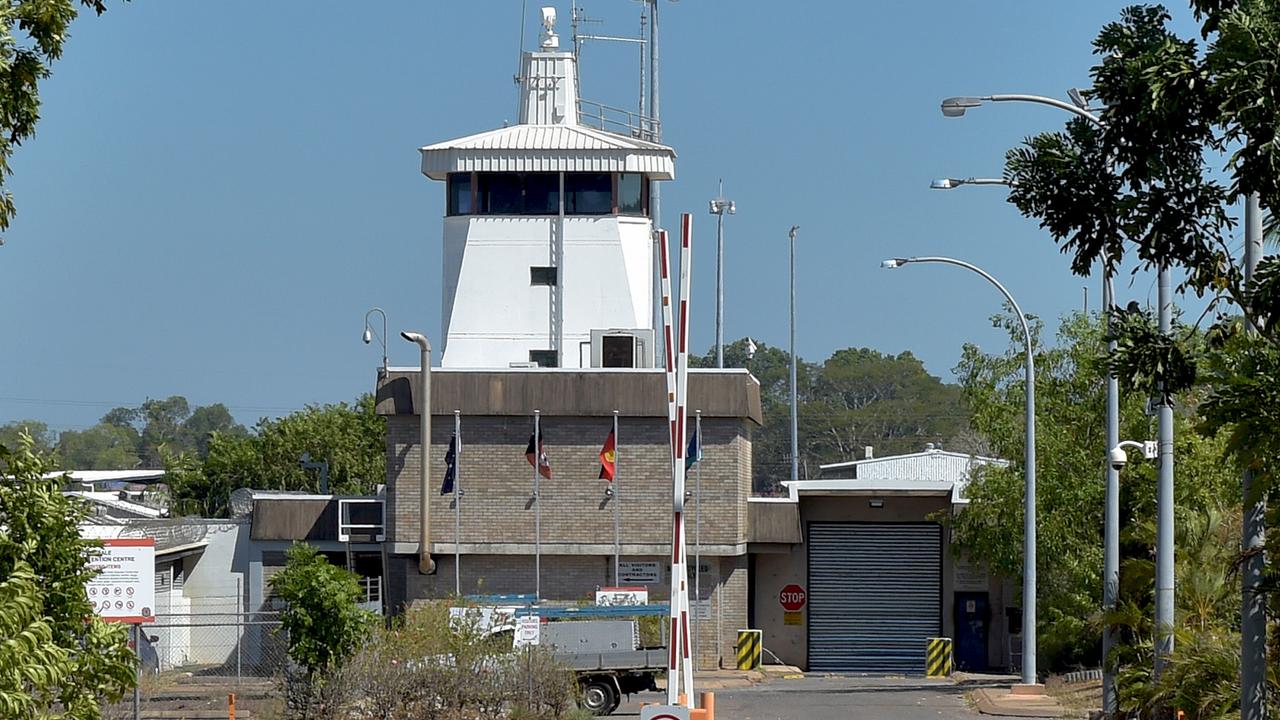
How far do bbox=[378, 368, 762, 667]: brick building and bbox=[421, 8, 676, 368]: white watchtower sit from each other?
15.5 ft

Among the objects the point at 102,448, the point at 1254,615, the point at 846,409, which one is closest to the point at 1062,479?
the point at 1254,615

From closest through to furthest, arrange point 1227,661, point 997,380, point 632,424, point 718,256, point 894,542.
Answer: point 1227,661 < point 997,380 < point 632,424 < point 894,542 < point 718,256

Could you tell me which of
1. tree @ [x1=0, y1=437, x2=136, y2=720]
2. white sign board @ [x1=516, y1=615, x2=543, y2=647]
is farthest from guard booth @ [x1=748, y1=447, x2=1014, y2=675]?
tree @ [x1=0, y1=437, x2=136, y2=720]

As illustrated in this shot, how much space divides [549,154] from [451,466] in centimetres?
1007

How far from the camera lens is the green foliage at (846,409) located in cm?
14588

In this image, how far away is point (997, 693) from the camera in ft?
121

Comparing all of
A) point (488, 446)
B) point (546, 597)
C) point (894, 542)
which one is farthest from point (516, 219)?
point (894, 542)

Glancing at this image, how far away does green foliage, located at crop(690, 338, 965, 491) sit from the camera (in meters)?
146

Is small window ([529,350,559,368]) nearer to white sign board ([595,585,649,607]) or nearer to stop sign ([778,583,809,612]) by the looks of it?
stop sign ([778,583,809,612])

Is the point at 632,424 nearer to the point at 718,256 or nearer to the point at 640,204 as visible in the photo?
the point at 640,204

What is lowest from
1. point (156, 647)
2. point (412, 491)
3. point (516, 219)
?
point (156, 647)

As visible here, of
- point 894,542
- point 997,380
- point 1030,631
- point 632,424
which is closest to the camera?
point 1030,631

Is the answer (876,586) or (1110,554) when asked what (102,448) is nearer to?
(876,586)

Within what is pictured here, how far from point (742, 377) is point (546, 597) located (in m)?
7.96
